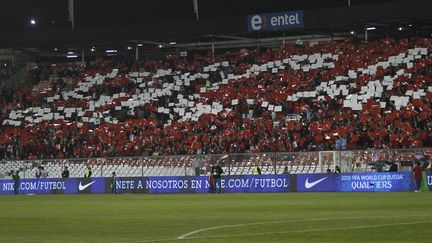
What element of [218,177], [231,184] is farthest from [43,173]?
[218,177]

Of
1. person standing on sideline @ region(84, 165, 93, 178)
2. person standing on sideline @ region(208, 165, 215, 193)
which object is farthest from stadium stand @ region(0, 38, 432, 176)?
person standing on sideline @ region(84, 165, 93, 178)

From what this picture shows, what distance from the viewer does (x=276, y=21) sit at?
64000mm

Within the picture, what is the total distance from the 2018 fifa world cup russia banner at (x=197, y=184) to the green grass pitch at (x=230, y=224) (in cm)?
1778

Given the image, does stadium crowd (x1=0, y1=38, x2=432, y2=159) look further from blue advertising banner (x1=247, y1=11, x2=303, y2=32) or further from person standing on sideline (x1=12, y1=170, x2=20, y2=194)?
person standing on sideline (x1=12, y1=170, x2=20, y2=194)

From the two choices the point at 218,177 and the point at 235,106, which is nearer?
the point at 218,177

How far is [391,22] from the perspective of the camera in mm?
62406

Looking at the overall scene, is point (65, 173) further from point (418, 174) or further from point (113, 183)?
point (418, 174)

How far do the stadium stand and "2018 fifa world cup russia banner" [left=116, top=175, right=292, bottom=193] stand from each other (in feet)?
2.26

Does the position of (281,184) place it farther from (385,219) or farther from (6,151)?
(385,219)

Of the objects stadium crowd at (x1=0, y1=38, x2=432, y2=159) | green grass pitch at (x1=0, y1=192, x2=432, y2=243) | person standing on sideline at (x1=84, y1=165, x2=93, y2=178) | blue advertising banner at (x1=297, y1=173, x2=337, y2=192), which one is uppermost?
stadium crowd at (x1=0, y1=38, x2=432, y2=159)

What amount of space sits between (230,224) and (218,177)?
2797 centimetres

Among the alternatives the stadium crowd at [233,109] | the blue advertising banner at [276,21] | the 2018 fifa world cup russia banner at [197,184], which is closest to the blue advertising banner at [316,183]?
the 2018 fifa world cup russia banner at [197,184]

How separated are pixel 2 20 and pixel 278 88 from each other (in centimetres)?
2882

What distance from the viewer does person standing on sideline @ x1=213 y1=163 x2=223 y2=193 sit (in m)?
50.2
